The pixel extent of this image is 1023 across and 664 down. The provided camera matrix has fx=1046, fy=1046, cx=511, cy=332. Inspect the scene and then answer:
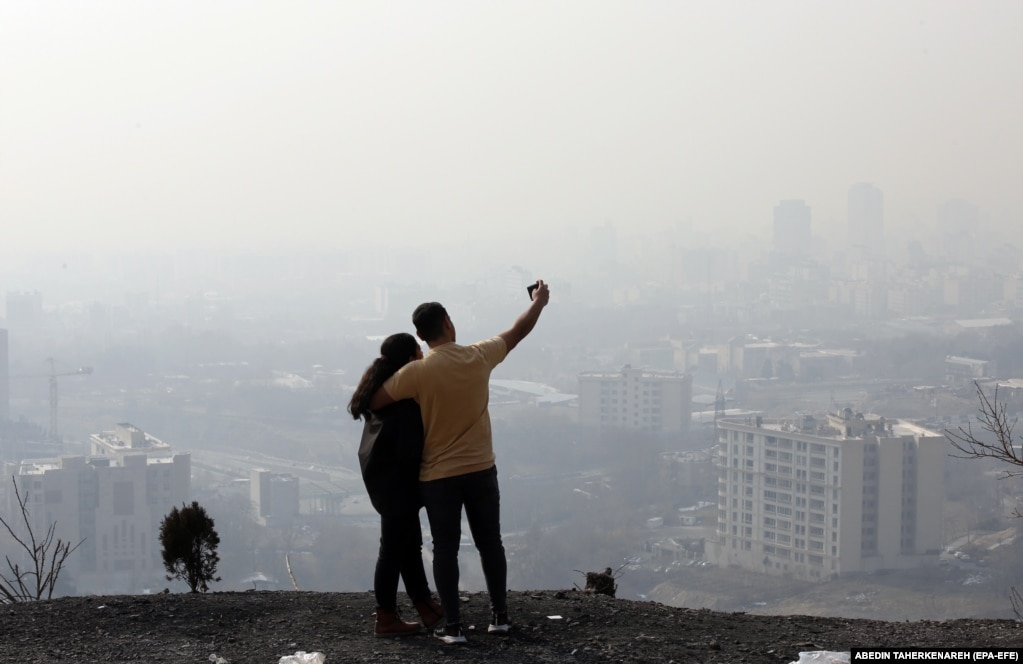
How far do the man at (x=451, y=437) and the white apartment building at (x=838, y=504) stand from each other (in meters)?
18.9

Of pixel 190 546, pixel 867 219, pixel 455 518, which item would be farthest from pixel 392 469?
pixel 867 219

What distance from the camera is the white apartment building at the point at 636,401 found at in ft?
122

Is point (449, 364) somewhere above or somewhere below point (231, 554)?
above

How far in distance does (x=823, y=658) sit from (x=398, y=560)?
4.41 ft

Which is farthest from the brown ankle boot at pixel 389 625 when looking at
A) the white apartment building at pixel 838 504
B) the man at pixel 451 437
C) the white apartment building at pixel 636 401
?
the white apartment building at pixel 636 401

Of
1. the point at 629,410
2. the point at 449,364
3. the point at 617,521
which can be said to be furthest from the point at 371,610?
the point at 629,410

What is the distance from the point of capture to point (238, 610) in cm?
383

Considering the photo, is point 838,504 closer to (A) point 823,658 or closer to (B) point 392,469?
(A) point 823,658

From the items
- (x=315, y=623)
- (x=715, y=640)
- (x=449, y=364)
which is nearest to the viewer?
(x=449, y=364)

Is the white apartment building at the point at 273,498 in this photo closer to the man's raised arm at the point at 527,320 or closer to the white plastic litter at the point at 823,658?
the man's raised arm at the point at 527,320

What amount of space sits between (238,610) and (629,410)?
113 ft

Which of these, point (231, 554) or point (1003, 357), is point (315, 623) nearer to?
point (231, 554)

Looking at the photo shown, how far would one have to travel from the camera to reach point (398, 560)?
11.1 ft

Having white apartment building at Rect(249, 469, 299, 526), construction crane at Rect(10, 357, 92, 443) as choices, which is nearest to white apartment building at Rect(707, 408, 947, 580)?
white apartment building at Rect(249, 469, 299, 526)
